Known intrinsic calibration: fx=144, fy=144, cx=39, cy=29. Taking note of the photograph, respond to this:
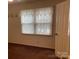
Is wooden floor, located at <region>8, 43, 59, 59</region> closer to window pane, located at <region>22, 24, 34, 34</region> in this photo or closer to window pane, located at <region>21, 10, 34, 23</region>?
window pane, located at <region>22, 24, 34, 34</region>

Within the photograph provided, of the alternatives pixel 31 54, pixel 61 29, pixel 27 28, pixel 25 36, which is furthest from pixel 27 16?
pixel 61 29

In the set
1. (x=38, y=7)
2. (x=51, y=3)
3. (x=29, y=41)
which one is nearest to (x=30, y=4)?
(x=38, y=7)

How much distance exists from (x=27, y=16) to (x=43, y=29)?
1299 millimetres

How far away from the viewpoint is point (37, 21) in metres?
7.49

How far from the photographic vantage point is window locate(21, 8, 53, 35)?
7.02 meters

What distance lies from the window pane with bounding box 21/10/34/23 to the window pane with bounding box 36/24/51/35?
62cm

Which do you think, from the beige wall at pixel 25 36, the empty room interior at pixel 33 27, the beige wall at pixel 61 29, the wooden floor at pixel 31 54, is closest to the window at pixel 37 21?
the empty room interior at pixel 33 27

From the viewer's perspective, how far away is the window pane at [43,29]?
23.0ft

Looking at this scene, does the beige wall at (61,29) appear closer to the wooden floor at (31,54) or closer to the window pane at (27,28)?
the wooden floor at (31,54)

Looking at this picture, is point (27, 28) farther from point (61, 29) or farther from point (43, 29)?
point (61, 29)

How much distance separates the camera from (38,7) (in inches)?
291

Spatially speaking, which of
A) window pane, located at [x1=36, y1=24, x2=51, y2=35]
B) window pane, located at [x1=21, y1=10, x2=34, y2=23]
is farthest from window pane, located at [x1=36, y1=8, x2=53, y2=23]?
window pane, located at [x1=21, y1=10, x2=34, y2=23]
